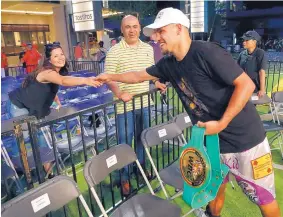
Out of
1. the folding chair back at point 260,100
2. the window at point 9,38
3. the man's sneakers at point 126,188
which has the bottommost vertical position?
the man's sneakers at point 126,188

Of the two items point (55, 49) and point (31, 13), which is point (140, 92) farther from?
point (31, 13)

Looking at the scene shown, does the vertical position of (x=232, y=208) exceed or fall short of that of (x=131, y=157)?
Answer: it falls short

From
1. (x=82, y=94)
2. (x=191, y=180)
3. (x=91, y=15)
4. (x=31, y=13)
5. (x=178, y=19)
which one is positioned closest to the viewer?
(x=178, y=19)

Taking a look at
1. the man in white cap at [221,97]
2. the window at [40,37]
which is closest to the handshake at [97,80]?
the man in white cap at [221,97]

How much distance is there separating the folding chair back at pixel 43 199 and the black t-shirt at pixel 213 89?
1.04 m

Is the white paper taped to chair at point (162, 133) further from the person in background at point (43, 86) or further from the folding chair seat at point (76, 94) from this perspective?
the folding chair seat at point (76, 94)

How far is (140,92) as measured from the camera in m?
3.12

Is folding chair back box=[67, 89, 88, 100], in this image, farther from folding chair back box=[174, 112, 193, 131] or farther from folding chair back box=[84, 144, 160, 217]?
folding chair back box=[84, 144, 160, 217]

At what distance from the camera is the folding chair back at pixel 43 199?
60.0 inches

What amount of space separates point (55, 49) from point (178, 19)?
1779 mm

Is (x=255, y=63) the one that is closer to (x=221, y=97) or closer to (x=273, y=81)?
(x=221, y=97)

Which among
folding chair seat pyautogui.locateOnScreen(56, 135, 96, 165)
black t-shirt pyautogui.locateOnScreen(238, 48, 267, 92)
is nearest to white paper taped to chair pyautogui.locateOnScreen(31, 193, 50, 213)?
folding chair seat pyautogui.locateOnScreen(56, 135, 96, 165)

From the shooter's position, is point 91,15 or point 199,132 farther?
point 91,15

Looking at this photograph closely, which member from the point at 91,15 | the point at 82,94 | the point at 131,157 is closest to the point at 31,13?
the point at 91,15
